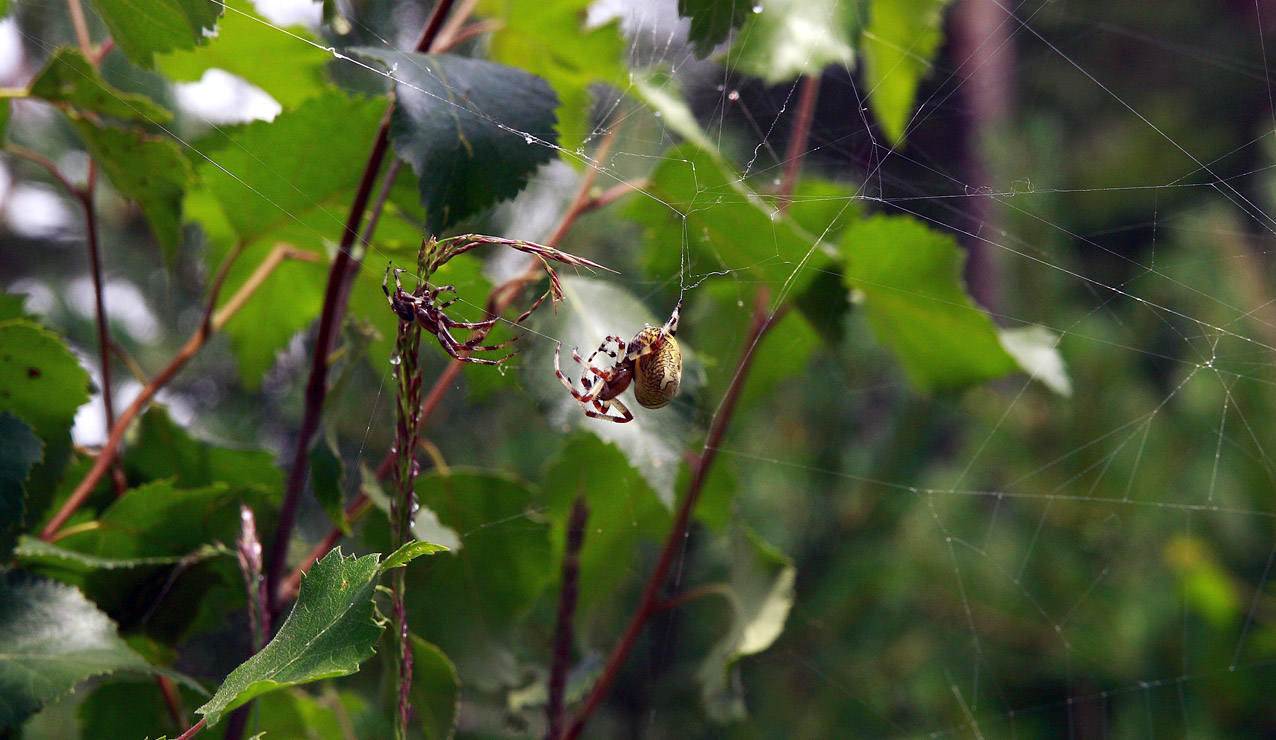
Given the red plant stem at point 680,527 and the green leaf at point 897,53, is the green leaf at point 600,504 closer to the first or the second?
the red plant stem at point 680,527

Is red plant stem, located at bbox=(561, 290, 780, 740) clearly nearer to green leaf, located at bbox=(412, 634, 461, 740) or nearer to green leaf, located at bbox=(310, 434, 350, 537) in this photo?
green leaf, located at bbox=(412, 634, 461, 740)

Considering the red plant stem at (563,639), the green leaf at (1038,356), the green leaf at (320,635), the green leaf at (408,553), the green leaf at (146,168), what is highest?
the green leaf at (146,168)

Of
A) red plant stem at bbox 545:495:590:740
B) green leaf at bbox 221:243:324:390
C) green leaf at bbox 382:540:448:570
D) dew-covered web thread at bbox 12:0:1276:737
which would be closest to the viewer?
green leaf at bbox 382:540:448:570

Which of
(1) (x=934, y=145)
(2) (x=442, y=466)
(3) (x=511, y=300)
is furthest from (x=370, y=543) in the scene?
(1) (x=934, y=145)

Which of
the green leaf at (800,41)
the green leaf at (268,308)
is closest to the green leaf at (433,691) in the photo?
the green leaf at (268,308)

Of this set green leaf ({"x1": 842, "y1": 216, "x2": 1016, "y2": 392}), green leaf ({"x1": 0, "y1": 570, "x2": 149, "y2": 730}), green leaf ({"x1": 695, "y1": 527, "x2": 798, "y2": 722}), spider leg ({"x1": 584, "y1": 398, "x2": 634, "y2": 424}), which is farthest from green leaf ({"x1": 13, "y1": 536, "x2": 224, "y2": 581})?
green leaf ({"x1": 842, "y1": 216, "x2": 1016, "y2": 392})

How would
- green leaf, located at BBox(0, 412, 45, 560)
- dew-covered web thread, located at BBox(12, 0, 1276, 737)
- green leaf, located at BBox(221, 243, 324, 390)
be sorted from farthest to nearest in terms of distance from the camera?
dew-covered web thread, located at BBox(12, 0, 1276, 737)
green leaf, located at BBox(221, 243, 324, 390)
green leaf, located at BBox(0, 412, 45, 560)

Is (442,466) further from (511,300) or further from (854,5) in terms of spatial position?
(854,5)
